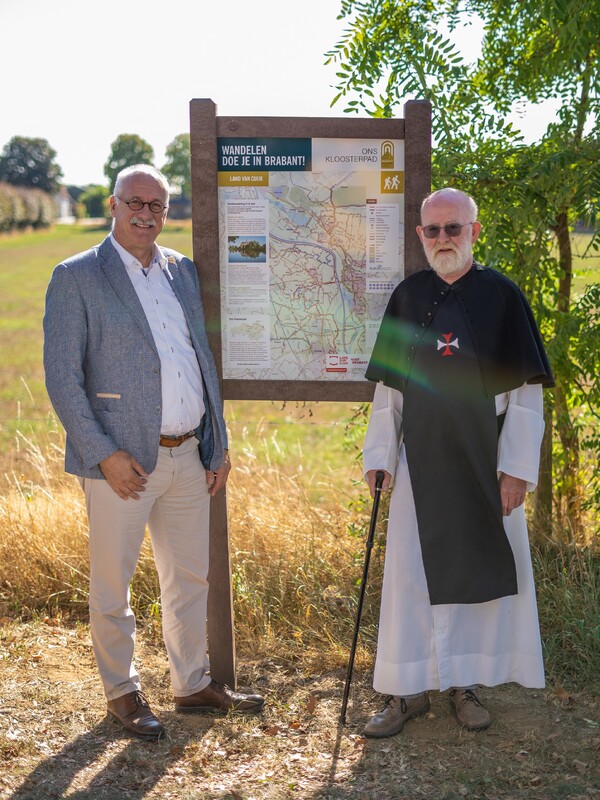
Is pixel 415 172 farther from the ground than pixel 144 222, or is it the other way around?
pixel 415 172

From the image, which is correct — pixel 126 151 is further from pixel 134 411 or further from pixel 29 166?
pixel 134 411

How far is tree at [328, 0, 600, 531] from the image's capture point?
4.82 metres

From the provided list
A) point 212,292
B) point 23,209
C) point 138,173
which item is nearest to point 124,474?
point 212,292

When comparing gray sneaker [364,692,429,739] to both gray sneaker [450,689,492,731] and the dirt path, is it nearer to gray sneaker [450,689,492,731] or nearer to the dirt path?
the dirt path

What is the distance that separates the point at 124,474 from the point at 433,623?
152 cm

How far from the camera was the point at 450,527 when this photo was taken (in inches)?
154

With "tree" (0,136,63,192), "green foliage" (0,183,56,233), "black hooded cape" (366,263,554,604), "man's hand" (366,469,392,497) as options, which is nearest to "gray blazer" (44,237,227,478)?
"man's hand" (366,469,392,497)

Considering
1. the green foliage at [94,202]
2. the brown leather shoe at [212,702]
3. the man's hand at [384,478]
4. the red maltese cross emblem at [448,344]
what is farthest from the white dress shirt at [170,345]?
the green foliage at [94,202]

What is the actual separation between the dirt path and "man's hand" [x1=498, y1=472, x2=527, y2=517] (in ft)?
3.32

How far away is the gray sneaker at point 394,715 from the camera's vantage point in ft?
13.1

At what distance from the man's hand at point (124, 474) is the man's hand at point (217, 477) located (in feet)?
1.29

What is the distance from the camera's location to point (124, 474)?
12.1 ft

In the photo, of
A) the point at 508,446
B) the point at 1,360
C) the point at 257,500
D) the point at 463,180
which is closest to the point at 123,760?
the point at 508,446

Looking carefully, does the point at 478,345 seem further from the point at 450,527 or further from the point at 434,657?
the point at 434,657
